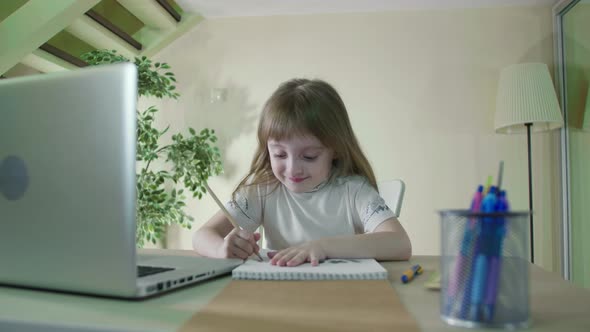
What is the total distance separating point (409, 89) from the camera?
3146mm

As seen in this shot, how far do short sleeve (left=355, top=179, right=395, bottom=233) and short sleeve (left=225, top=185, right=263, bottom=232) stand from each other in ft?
0.98

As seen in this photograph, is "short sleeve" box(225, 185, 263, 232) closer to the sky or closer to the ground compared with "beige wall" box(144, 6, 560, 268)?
closer to the ground

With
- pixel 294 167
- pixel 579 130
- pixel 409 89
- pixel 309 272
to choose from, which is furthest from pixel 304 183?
pixel 579 130

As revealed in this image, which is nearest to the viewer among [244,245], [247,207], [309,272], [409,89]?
[309,272]

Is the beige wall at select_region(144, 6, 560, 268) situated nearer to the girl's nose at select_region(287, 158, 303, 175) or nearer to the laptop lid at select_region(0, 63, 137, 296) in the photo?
the girl's nose at select_region(287, 158, 303, 175)

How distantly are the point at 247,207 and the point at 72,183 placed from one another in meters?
0.87

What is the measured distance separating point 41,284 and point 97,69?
29cm

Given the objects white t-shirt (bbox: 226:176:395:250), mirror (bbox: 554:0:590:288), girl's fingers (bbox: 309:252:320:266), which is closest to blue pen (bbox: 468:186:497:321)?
girl's fingers (bbox: 309:252:320:266)

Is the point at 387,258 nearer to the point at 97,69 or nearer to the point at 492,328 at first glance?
the point at 492,328

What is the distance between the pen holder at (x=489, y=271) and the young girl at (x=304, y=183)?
1.89 feet

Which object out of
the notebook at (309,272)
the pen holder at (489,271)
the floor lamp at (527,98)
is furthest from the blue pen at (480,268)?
the floor lamp at (527,98)

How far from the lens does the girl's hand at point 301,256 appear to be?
81 cm

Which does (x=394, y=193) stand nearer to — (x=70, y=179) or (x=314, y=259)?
(x=314, y=259)

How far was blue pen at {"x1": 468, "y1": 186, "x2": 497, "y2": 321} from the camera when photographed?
0.45 m
